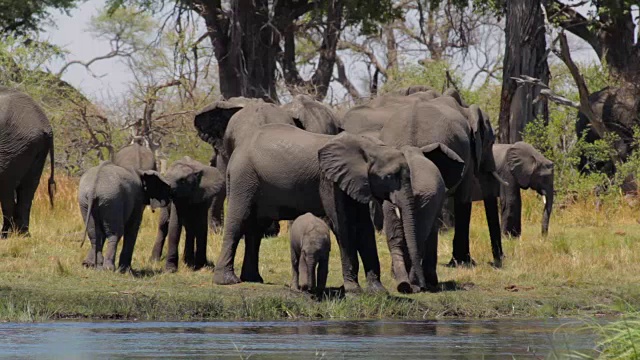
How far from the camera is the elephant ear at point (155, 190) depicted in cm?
1614

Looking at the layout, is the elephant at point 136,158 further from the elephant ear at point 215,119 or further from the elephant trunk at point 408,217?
the elephant trunk at point 408,217

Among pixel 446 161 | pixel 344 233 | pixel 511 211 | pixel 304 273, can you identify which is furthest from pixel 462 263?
pixel 511 211

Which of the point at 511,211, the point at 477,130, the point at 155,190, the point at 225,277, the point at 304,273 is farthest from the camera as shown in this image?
the point at 511,211

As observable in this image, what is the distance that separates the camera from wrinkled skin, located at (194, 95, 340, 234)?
682 inches

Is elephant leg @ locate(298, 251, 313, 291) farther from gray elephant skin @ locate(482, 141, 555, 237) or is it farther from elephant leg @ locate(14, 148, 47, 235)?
gray elephant skin @ locate(482, 141, 555, 237)

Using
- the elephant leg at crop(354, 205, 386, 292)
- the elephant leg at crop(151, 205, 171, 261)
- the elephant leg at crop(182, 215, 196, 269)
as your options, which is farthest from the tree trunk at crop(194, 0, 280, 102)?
the elephant leg at crop(354, 205, 386, 292)

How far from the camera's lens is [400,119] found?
623 inches

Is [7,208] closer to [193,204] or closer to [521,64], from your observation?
[193,204]

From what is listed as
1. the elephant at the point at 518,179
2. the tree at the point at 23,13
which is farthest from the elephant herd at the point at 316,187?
the tree at the point at 23,13

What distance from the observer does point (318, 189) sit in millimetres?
14039

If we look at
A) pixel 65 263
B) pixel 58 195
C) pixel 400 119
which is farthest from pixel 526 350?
pixel 58 195

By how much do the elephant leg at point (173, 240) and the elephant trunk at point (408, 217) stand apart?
3668mm

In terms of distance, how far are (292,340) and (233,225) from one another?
3953 mm

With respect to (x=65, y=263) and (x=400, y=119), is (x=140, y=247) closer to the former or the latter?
(x=65, y=263)
